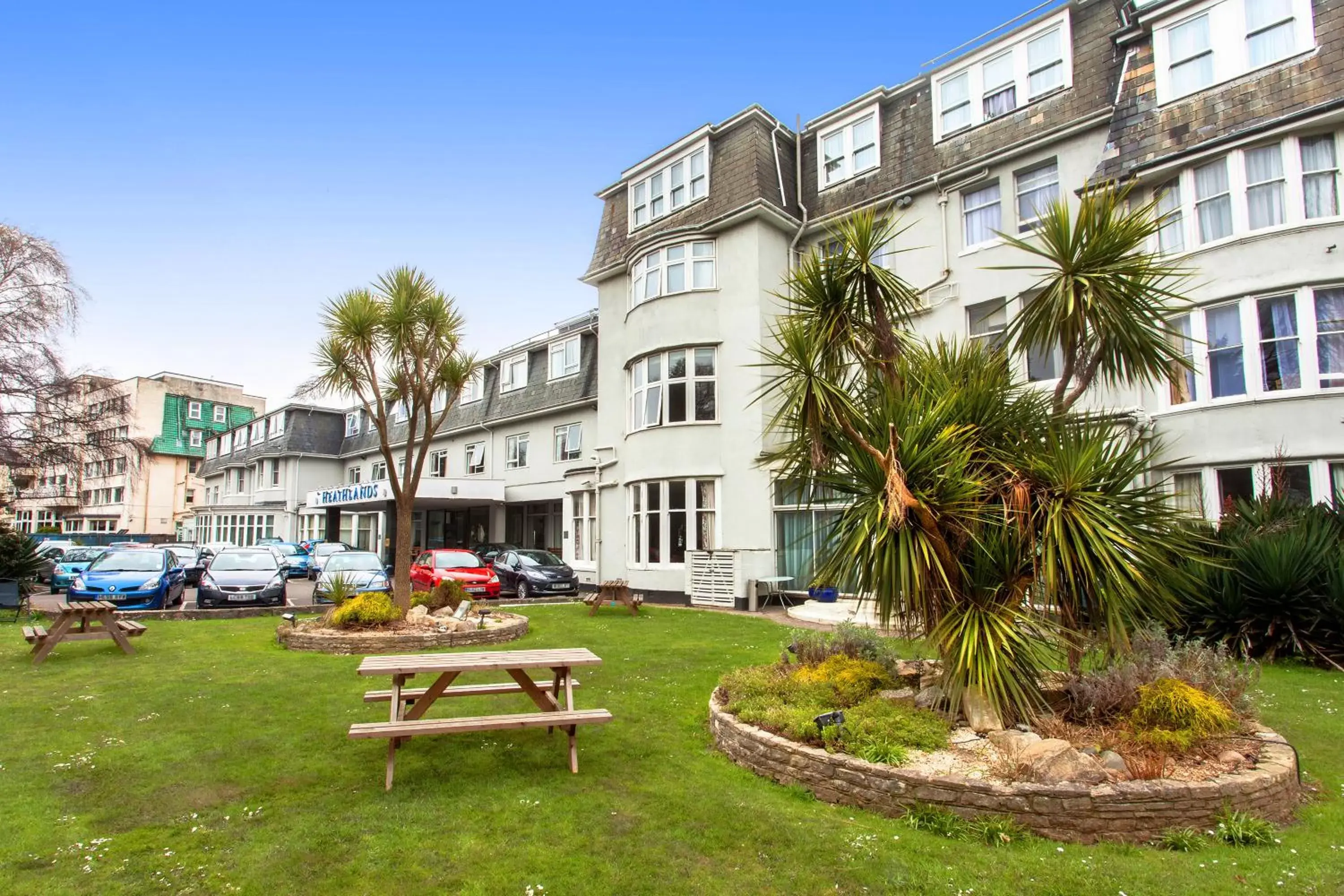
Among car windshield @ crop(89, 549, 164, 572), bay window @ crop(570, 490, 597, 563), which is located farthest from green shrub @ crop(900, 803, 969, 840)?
bay window @ crop(570, 490, 597, 563)

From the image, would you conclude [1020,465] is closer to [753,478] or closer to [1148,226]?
[1148,226]

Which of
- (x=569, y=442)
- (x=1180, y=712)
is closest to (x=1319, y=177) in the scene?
(x=1180, y=712)

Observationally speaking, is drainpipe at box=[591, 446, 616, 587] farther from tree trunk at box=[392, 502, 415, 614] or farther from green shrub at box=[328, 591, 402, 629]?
green shrub at box=[328, 591, 402, 629]

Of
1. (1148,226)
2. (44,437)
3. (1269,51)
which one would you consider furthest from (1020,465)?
(44,437)

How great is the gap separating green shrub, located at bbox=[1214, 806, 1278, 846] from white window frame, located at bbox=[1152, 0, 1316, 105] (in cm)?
1491

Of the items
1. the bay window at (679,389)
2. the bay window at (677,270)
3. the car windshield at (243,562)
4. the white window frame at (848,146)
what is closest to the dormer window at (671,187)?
the bay window at (677,270)

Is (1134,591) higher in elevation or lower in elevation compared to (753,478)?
lower

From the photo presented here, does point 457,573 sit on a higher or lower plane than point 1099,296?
lower

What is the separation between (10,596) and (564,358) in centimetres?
1712

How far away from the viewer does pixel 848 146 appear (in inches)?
782

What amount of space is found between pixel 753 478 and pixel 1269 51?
13.1 metres

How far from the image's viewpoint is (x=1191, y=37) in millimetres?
14469

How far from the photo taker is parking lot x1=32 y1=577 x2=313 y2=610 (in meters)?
18.1

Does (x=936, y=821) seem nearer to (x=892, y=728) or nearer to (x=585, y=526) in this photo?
(x=892, y=728)
